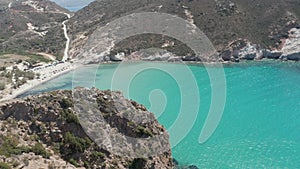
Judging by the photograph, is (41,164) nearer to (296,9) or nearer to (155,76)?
(155,76)

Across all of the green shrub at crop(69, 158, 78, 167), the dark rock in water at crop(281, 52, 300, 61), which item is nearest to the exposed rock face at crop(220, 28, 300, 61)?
the dark rock in water at crop(281, 52, 300, 61)

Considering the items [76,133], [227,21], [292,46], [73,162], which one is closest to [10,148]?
[73,162]

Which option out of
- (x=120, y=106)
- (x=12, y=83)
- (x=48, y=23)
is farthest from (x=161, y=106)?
(x=48, y=23)

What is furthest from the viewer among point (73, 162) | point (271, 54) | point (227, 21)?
point (227, 21)

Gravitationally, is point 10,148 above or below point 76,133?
below

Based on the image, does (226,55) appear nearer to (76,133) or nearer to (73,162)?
(76,133)

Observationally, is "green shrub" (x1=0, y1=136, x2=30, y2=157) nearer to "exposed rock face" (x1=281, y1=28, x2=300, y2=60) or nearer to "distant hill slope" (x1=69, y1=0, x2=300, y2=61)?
"distant hill slope" (x1=69, y1=0, x2=300, y2=61)

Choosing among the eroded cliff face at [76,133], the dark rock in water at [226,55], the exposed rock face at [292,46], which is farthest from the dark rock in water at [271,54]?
the eroded cliff face at [76,133]
